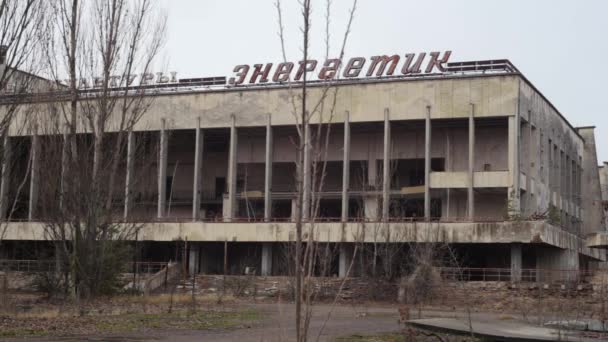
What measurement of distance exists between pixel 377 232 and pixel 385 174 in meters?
5.96

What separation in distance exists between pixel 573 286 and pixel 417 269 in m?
8.46

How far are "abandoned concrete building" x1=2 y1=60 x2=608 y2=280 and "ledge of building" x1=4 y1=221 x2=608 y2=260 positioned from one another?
86mm

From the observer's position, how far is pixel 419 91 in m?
49.7

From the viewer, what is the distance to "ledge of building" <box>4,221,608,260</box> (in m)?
44.7

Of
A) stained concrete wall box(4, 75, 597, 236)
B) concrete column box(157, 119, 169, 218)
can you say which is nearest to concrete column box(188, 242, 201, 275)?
concrete column box(157, 119, 169, 218)

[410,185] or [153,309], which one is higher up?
[410,185]

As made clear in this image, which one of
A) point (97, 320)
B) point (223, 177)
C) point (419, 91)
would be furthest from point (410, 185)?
point (97, 320)

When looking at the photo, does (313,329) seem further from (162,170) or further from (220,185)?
(220,185)

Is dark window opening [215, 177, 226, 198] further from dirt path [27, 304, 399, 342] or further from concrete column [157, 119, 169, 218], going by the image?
dirt path [27, 304, 399, 342]

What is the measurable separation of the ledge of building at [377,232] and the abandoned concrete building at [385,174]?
0.28 feet

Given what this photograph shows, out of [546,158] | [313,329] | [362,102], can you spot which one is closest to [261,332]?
[313,329]

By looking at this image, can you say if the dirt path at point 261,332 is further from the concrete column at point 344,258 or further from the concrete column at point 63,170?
the concrete column at point 344,258

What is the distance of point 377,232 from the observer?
145 ft

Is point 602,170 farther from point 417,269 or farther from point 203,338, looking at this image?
point 203,338
